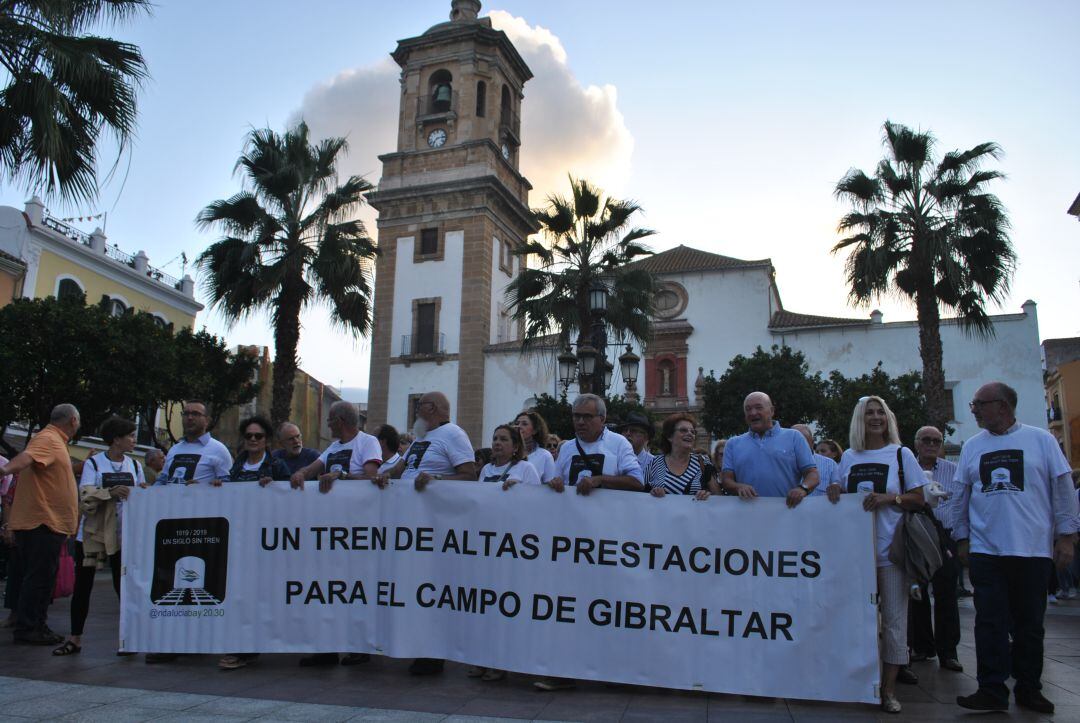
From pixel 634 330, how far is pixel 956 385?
17.9 meters

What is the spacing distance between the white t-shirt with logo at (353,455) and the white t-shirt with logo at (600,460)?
1.48 metres

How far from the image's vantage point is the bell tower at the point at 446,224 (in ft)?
119

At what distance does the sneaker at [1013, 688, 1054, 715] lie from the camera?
4645 mm

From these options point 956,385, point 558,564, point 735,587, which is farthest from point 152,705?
point 956,385

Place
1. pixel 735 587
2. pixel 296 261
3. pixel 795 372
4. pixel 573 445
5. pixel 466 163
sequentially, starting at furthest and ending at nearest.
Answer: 1. pixel 466 163
2. pixel 795 372
3. pixel 296 261
4. pixel 573 445
5. pixel 735 587

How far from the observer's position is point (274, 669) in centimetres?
571

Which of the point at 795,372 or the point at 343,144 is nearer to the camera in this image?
the point at 343,144

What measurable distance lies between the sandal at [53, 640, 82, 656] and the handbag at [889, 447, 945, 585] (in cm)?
563

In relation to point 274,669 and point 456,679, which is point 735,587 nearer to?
point 456,679

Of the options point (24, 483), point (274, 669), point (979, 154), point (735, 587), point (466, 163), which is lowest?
point (274, 669)

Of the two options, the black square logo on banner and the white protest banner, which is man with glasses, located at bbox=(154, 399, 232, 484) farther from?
the black square logo on banner

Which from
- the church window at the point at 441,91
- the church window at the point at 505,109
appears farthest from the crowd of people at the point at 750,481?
the church window at the point at 505,109

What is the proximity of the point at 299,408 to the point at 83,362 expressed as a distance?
1089 inches

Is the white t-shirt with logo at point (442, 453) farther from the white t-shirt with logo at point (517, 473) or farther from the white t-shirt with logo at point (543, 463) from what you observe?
the white t-shirt with logo at point (543, 463)
